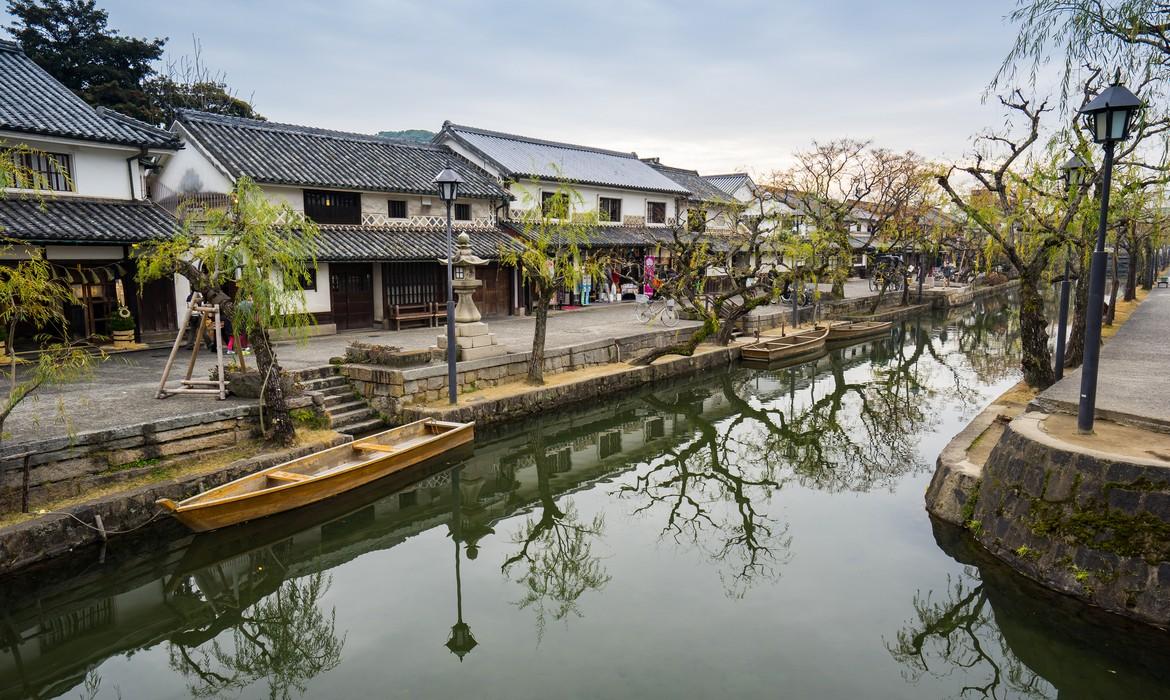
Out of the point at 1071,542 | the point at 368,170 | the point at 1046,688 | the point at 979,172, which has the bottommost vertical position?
the point at 1046,688

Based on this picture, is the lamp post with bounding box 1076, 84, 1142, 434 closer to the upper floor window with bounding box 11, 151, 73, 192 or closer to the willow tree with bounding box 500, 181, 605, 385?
the willow tree with bounding box 500, 181, 605, 385

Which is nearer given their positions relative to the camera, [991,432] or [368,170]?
[991,432]

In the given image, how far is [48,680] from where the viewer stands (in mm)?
6852

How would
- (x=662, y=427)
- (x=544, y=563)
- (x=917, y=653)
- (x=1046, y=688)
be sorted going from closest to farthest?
1. (x=1046, y=688)
2. (x=917, y=653)
3. (x=544, y=563)
4. (x=662, y=427)

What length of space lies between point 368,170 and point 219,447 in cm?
1439

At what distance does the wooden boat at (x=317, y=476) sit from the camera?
918 centimetres

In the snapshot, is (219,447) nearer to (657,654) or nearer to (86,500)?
(86,500)

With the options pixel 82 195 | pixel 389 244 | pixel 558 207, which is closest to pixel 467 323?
pixel 558 207

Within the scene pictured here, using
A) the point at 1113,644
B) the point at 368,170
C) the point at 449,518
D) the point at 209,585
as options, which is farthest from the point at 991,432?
the point at 368,170

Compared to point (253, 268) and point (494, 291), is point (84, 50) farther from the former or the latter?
point (253, 268)

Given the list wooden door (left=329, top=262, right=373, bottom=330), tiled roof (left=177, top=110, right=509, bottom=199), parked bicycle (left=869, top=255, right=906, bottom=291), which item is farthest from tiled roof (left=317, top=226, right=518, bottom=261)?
parked bicycle (left=869, top=255, right=906, bottom=291)

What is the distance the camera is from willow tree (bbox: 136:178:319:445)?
1082cm

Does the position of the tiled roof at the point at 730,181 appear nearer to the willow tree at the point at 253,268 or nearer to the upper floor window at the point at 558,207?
the upper floor window at the point at 558,207

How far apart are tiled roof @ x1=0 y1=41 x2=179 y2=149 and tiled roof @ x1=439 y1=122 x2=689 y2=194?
12.7 m
